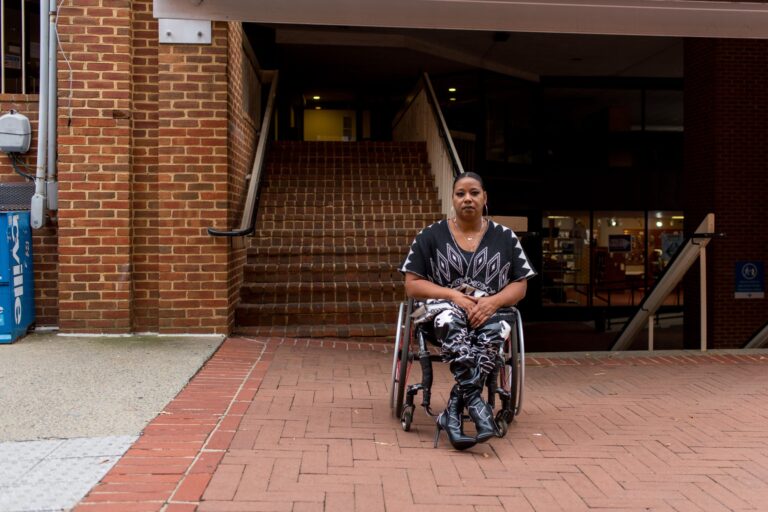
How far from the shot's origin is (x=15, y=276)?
6109mm

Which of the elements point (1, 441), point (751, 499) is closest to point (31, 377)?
point (1, 441)

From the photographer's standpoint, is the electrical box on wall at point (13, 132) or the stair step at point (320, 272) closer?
the electrical box on wall at point (13, 132)

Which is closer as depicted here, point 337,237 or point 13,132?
point 13,132

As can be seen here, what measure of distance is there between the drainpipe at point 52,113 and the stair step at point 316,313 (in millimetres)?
1961

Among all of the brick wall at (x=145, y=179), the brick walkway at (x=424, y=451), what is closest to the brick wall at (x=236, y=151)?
the brick wall at (x=145, y=179)

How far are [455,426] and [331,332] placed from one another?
3343mm

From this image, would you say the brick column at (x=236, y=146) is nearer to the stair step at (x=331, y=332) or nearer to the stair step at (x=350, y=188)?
the stair step at (x=331, y=332)

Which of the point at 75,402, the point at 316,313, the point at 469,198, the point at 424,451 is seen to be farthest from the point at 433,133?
the point at 424,451

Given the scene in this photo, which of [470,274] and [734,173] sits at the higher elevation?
[734,173]

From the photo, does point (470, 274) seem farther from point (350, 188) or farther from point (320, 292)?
point (350, 188)

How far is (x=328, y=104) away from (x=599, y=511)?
692 inches

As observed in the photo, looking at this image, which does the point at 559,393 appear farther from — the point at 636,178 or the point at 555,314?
the point at 636,178

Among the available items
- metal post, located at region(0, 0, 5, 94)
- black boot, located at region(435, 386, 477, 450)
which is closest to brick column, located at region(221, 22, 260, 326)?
metal post, located at region(0, 0, 5, 94)

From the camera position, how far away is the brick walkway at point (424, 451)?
3.15 meters
